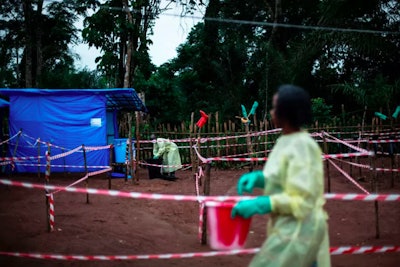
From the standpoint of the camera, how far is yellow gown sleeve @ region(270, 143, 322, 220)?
1.83 metres

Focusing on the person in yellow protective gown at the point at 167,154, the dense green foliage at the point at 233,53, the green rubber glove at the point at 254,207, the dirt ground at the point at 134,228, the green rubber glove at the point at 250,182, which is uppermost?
the dense green foliage at the point at 233,53

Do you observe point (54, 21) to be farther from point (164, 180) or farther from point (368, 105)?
point (368, 105)

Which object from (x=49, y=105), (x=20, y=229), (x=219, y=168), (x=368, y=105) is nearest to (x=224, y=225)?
(x=20, y=229)

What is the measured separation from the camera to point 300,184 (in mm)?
1819

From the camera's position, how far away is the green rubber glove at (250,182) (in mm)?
2039

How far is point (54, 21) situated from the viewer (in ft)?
75.3

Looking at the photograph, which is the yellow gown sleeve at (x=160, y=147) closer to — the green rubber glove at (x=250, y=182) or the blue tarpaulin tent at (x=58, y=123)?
the blue tarpaulin tent at (x=58, y=123)

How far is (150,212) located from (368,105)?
1228 cm

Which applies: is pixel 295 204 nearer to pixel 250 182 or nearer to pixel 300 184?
pixel 300 184

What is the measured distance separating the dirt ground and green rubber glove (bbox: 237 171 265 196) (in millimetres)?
734

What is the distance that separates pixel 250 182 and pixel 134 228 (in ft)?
13.3

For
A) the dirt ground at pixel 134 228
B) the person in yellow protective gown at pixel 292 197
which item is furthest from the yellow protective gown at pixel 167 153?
the person in yellow protective gown at pixel 292 197

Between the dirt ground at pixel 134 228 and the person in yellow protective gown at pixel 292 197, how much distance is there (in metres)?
0.88

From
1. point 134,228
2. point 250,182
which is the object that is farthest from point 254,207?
point 134,228
